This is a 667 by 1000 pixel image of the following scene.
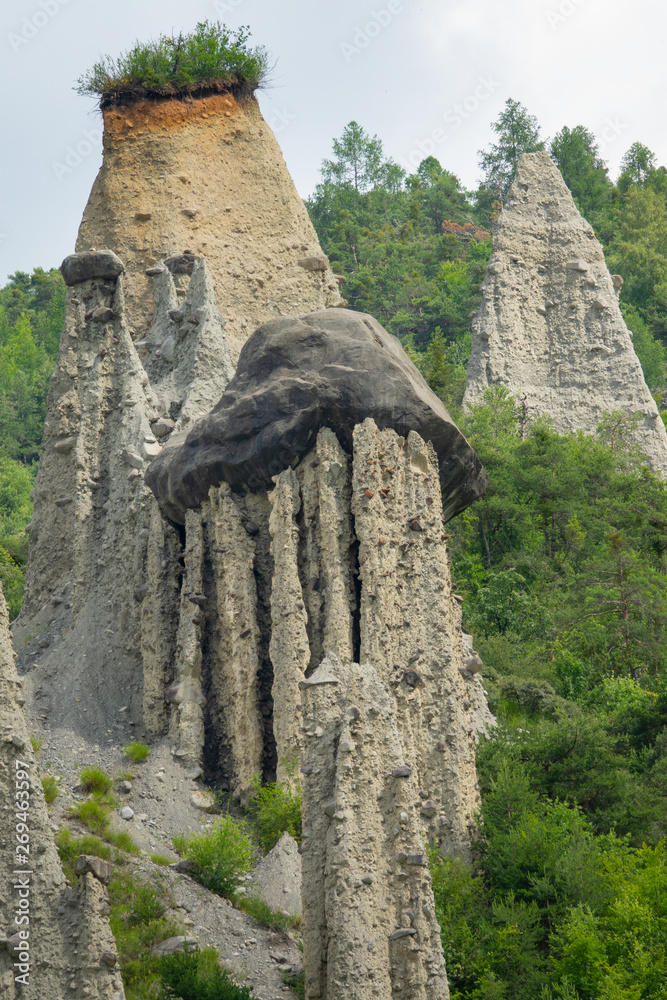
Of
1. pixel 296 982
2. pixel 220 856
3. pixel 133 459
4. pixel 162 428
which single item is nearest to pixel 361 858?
pixel 296 982

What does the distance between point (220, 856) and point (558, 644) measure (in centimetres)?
1163

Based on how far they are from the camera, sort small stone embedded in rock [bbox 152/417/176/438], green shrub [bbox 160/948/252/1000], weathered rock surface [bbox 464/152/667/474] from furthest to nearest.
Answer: weathered rock surface [bbox 464/152/667/474] < small stone embedded in rock [bbox 152/417/176/438] < green shrub [bbox 160/948/252/1000]

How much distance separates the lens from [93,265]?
2300cm

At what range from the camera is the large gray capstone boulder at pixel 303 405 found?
18125mm

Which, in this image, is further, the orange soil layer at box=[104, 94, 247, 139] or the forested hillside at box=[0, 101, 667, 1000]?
the orange soil layer at box=[104, 94, 247, 139]

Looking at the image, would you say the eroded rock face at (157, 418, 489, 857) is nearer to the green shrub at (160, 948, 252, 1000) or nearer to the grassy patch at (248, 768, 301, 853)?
the grassy patch at (248, 768, 301, 853)

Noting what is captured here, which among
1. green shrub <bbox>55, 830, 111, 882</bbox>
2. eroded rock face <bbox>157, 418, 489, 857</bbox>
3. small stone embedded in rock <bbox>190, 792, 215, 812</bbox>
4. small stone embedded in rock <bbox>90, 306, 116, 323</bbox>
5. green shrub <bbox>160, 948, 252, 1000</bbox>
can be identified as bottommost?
green shrub <bbox>160, 948, 252, 1000</bbox>

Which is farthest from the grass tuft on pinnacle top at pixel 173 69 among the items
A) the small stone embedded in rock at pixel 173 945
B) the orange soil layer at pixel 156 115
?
the small stone embedded in rock at pixel 173 945

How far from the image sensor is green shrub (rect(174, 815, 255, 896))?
15938mm

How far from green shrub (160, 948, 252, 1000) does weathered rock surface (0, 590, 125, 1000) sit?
8.19 feet

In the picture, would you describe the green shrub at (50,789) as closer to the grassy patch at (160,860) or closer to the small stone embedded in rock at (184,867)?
the grassy patch at (160,860)

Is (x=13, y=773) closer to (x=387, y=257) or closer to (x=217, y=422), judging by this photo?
(x=217, y=422)

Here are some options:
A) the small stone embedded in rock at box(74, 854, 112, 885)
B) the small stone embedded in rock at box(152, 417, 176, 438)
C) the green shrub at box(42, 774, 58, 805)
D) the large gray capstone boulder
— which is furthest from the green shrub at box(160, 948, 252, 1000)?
the small stone embedded in rock at box(152, 417, 176, 438)

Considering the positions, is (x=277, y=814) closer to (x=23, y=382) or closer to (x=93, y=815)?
(x=93, y=815)
